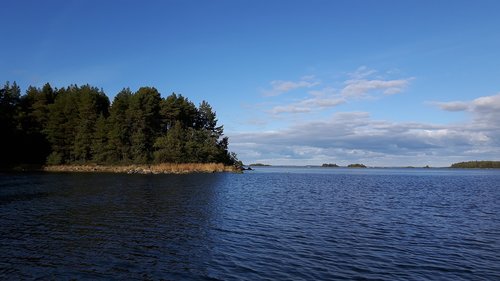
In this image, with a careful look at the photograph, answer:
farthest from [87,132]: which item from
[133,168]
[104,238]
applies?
[104,238]

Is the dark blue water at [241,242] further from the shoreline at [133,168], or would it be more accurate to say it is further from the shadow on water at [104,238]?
the shoreline at [133,168]

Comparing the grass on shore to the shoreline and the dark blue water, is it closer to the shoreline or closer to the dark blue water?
the shoreline

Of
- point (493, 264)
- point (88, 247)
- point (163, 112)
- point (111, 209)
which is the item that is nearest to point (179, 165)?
point (163, 112)

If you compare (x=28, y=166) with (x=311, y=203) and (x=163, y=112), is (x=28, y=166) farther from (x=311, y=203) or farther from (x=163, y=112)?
(x=311, y=203)

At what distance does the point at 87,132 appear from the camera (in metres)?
110

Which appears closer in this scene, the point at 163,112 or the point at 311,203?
the point at 311,203

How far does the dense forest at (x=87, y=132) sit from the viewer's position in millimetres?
107562

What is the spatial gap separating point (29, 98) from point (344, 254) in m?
125

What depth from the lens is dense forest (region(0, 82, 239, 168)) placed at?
4235 inches

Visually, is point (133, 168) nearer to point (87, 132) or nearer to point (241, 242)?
point (87, 132)

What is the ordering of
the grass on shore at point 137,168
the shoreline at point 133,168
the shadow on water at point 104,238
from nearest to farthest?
the shadow on water at point 104,238 < the shoreline at point 133,168 < the grass on shore at point 137,168

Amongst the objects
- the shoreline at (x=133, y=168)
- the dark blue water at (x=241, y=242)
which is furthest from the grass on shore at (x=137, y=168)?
the dark blue water at (x=241, y=242)

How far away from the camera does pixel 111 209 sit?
3347cm

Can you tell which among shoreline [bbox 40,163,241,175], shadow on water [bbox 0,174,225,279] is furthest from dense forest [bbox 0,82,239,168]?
shadow on water [bbox 0,174,225,279]
